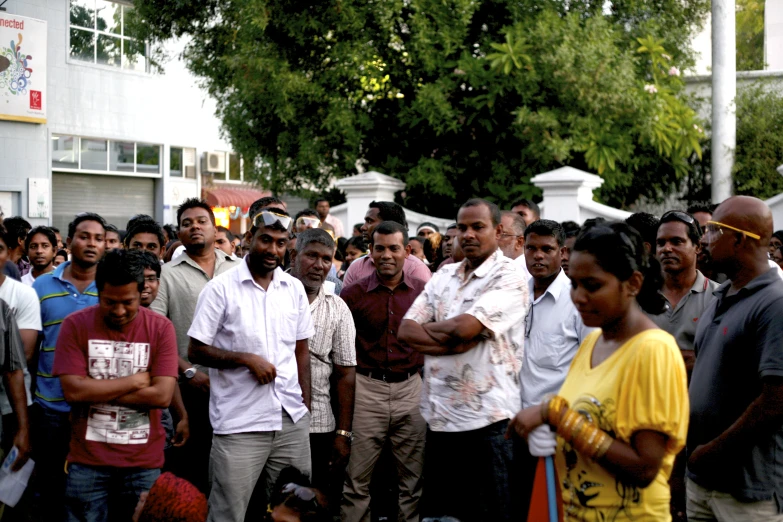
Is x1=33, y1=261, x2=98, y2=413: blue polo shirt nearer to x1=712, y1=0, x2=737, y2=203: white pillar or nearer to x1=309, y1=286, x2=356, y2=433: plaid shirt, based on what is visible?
x1=309, y1=286, x2=356, y2=433: plaid shirt

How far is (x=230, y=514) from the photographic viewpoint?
509cm

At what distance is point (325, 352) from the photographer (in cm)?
615

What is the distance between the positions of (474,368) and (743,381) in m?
1.50

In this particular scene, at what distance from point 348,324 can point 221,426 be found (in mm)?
1375

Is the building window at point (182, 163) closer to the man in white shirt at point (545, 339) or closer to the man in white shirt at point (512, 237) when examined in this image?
the man in white shirt at point (512, 237)

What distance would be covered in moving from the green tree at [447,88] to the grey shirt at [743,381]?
32.5ft

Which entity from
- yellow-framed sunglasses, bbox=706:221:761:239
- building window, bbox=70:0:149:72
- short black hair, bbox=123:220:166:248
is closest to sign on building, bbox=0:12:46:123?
building window, bbox=70:0:149:72

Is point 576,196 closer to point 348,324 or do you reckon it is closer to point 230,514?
point 348,324

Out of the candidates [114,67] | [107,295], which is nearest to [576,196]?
[107,295]

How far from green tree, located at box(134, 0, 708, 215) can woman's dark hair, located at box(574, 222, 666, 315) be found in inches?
421

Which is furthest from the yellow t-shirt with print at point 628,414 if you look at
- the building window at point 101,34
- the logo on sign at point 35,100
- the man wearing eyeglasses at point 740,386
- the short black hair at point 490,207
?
the building window at point 101,34

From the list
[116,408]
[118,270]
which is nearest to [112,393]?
[116,408]

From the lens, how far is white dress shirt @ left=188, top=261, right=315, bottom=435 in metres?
5.17

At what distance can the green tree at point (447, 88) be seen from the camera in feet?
45.5
